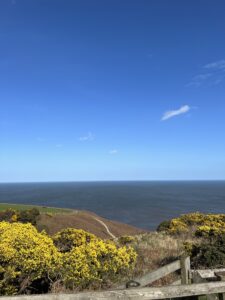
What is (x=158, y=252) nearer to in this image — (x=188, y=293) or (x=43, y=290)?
(x=43, y=290)

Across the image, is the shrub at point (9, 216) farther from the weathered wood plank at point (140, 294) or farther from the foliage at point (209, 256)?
the weathered wood plank at point (140, 294)

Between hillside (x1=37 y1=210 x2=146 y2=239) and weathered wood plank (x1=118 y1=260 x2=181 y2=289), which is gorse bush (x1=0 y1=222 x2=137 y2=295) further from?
hillside (x1=37 y1=210 x2=146 y2=239)

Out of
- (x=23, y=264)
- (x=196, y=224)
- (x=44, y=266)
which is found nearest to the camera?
(x=23, y=264)

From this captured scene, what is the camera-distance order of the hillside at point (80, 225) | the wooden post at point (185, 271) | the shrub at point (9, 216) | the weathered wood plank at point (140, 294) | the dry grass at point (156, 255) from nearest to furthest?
the weathered wood plank at point (140, 294), the wooden post at point (185, 271), the dry grass at point (156, 255), the shrub at point (9, 216), the hillside at point (80, 225)

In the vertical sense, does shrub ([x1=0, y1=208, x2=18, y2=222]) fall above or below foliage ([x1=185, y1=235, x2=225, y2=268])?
below

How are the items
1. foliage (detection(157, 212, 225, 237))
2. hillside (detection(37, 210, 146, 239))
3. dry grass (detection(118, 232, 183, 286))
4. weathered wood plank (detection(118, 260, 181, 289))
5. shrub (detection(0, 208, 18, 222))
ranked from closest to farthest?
weathered wood plank (detection(118, 260, 181, 289)) → dry grass (detection(118, 232, 183, 286)) → foliage (detection(157, 212, 225, 237)) → shrub (detection(0, 208, 18, 222)) → hillside (detection(37, 210, 146, 239))

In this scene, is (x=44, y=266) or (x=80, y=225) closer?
(x=44, y=266)

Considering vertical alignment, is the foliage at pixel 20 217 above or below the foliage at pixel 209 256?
below

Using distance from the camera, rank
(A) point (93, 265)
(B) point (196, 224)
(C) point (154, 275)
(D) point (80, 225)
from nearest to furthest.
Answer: (C) point (154, 275)
(A) point (93, 265)
(B) point (196, 224)
(D) point (80, 225)

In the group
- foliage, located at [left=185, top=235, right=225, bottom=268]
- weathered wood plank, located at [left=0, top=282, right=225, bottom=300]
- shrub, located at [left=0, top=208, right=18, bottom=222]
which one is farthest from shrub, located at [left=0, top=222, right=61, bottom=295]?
shrub, located at [left=0, top=208, right=18, bottom=222]

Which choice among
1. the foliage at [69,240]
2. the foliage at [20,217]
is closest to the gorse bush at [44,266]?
the foliage at [69,240]

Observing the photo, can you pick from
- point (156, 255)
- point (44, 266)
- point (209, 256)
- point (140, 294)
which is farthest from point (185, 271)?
point (156, 255)

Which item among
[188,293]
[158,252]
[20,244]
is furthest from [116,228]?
[188,293]

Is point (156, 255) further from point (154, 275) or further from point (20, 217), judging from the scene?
point (20, 217)
